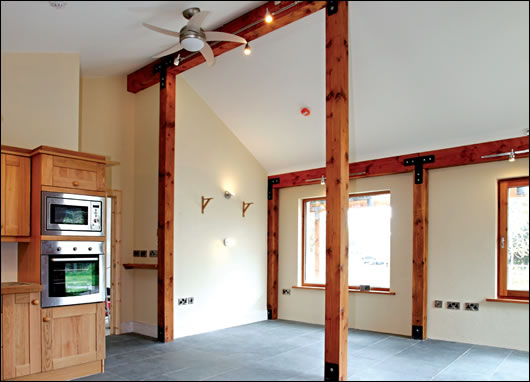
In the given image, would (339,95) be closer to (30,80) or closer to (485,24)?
(485,24)

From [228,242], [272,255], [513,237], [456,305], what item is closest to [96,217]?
[228,242]

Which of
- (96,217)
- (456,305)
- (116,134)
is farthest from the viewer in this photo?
(116,134)

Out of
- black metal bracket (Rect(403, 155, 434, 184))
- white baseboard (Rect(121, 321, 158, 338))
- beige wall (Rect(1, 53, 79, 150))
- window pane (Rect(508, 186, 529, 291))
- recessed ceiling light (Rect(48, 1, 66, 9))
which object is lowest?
white baseboard (Rect(121, 321, 158, 338))

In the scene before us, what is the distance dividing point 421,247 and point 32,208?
4136 millimetres

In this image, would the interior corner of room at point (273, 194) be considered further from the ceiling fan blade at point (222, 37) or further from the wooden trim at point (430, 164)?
the ceiling fan blade at point (222, 37)

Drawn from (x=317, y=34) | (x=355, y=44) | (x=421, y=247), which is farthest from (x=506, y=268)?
(x=317, y=34)

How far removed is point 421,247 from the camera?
5359 millimetres

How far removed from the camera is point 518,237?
11.7 ft

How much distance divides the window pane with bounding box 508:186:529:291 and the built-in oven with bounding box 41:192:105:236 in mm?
3475

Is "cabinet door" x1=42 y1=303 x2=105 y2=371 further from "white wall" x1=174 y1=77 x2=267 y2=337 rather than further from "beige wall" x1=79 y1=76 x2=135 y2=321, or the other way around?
"beige wall" x1=79 y1=76 x2=135 y2=321

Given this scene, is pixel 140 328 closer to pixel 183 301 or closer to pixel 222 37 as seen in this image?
pixel 183 301

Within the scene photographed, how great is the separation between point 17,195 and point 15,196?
2cm

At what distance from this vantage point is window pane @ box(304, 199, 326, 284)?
22.0 ft

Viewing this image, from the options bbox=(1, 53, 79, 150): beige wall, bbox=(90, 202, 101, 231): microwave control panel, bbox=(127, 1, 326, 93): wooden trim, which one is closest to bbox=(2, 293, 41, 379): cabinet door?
bbox=(90, 202, 101, 231): microwave control panel
